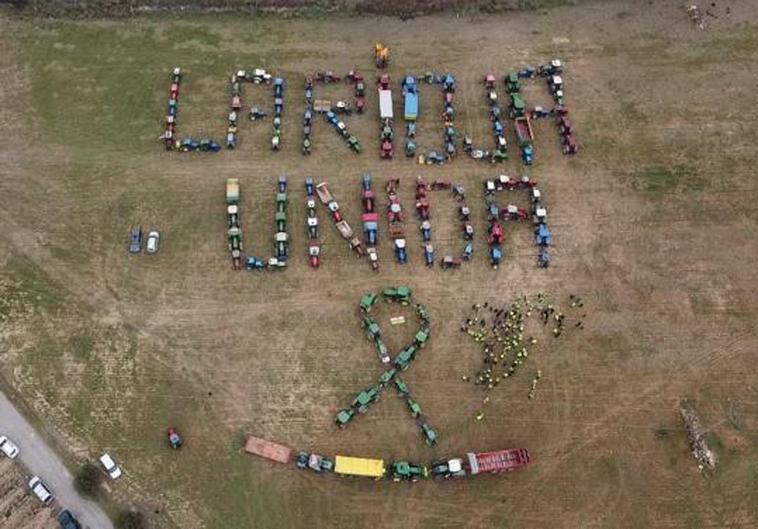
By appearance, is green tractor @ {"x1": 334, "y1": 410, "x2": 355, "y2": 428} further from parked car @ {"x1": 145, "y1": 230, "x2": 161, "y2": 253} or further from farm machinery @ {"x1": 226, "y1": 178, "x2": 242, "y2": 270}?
parked car @ {"x1": 145, "y1": 230, "x2": 161, "y2": 253}

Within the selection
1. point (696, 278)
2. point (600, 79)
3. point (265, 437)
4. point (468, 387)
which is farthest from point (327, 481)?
point (600, 79)

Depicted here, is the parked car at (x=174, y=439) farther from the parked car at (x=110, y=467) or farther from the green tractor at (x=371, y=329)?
the green tractor at (x=371, y=329)

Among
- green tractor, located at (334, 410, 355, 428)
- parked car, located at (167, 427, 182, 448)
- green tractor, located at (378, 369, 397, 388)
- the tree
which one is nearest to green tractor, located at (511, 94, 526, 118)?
green tractor, located at (378, 369, 397, 388)

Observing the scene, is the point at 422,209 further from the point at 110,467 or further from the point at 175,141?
the point at 110,467

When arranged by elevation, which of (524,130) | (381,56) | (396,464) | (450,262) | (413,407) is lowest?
(396,464)

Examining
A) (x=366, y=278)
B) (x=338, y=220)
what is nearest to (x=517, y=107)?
(x=338, y=220)
